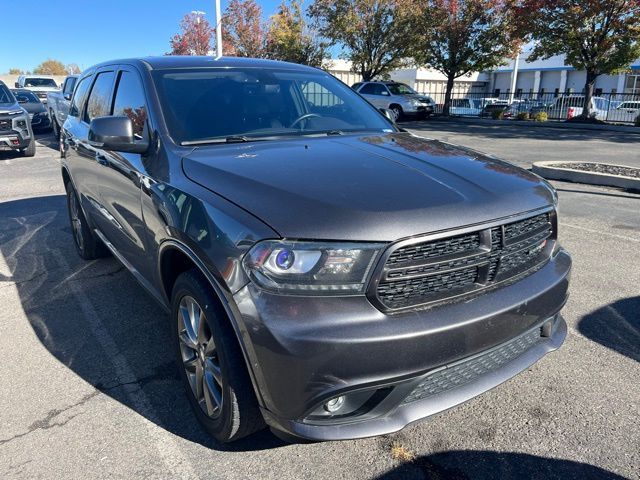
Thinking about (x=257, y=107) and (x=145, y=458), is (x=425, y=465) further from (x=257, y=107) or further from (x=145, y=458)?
(x=257, y=107)

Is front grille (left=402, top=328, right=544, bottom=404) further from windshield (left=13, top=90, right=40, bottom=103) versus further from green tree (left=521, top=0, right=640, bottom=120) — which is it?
green tree (left=521, top=0, right=640, bottom=120)

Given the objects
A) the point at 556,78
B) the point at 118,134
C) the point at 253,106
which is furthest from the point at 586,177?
the point at 556,78

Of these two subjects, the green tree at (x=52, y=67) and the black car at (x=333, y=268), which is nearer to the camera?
the black car at (x=333, y=268)

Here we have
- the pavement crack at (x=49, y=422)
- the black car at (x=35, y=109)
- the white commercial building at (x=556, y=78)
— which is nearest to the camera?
the pavement crack at (x=49, y=422)

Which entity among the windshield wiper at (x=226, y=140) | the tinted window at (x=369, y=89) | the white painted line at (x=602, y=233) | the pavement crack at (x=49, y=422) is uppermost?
the tinted window at (x=369, y=89)

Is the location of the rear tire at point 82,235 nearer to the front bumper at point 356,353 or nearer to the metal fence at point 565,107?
the front bumper at point 356,353

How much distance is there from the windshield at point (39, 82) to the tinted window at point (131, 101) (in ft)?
80.6

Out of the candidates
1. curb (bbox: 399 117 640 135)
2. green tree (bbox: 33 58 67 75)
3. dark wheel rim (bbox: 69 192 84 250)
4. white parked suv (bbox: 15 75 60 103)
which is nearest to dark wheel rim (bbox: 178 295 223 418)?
dark wheel rim (bbox: 69 192 84 250)

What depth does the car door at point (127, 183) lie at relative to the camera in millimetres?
3156

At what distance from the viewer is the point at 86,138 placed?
4.37 m

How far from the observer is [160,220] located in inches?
108

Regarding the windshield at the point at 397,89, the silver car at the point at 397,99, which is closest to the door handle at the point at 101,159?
the silver car at the point at 397,99

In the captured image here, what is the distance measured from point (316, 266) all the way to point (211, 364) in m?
0.82

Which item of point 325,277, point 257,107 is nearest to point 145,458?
point 325,277
